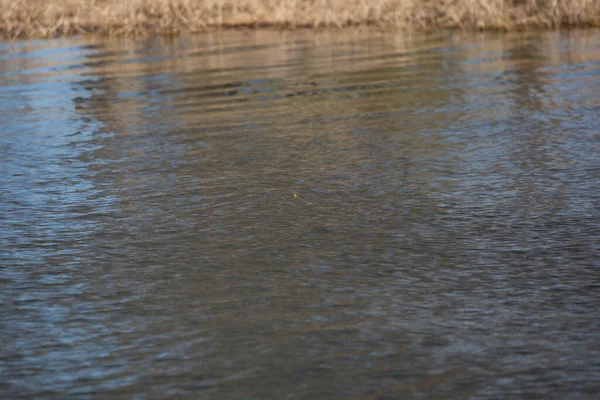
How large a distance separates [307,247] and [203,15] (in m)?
20.5

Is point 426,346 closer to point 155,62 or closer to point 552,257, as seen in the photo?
point 552,257

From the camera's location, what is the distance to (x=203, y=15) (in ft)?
83.7

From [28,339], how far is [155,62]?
13889 millimetres

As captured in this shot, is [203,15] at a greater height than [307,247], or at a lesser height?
greater

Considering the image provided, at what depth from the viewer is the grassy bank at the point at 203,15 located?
24.2 metres

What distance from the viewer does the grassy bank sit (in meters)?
24.2

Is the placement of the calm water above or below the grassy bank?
below

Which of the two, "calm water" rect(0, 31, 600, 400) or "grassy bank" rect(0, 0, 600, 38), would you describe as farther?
"grassy bank" rect(0, 0, 600, 38)

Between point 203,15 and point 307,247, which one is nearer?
point 307,247

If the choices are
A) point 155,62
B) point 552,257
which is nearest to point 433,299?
point 552,257

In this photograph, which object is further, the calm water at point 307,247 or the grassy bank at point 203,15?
the grassy bank at point 203,15

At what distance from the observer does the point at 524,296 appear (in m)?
4.95

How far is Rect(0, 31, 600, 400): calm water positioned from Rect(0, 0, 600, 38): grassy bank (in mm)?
12086

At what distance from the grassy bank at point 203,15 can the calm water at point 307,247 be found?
12.1 m
